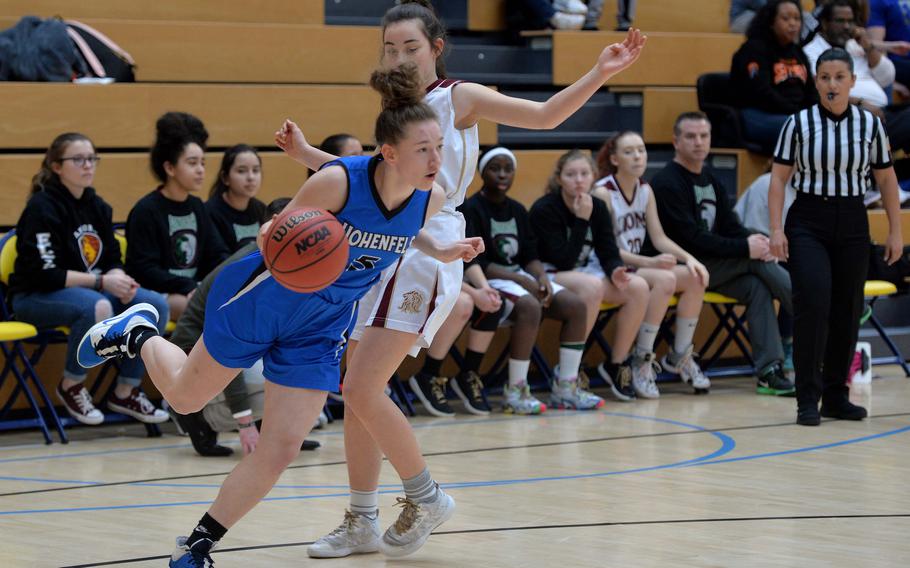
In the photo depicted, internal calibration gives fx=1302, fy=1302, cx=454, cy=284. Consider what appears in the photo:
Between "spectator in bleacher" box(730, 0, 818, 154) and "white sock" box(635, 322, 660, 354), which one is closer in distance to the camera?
"white sock" box(635, 322, 660, 354)

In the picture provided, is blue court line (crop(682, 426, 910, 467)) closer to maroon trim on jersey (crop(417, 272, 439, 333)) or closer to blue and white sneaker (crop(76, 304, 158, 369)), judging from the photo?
maroon trim on jersey (crop(417, 272, 439, 333))

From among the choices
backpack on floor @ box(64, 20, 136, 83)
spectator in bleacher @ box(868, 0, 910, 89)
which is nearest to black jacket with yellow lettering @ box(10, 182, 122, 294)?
backpack on floor @ box(64, 20, 136, 83)

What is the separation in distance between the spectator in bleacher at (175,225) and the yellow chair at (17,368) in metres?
0.59

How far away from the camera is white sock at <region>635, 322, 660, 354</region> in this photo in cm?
780

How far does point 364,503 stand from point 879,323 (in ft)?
18.9

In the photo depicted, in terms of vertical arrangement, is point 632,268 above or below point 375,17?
below

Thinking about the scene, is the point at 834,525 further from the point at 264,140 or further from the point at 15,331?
the point at 264,140

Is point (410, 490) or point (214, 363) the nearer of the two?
point (214, 363)

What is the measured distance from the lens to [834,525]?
4.36m

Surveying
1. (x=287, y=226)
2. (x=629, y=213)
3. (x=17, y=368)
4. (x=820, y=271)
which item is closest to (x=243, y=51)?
(x=629, y=213)

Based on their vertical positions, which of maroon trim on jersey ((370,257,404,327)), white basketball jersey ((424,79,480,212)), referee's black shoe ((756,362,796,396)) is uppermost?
white basketball jersey ((424,79,480,212))

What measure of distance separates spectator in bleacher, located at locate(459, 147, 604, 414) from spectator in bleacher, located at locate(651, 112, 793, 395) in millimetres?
896

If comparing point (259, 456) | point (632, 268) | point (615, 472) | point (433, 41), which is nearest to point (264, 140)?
point (632, 268)

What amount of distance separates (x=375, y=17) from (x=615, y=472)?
5.39m
